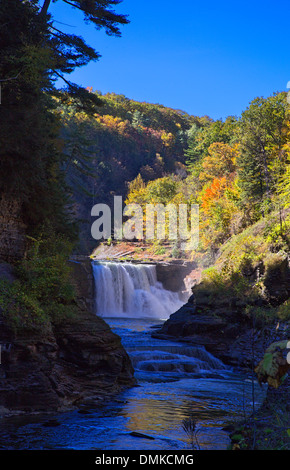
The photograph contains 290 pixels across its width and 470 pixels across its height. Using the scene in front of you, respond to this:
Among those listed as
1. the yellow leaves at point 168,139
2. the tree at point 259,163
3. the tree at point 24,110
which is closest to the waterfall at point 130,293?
the tree at point 259,163

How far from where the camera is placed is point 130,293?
33.7 metres

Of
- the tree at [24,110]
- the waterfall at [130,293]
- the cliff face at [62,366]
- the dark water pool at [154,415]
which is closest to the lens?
the dark water pool at [154,415]

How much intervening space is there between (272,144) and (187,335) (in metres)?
15.9

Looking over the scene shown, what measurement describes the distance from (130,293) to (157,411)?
956 inches

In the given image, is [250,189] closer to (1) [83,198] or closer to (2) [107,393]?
(2) [107,393]

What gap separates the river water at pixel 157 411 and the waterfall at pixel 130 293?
13.7 meters

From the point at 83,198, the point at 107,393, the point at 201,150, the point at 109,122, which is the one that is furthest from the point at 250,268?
the point at 109,122

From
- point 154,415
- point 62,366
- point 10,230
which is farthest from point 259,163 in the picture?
point 154,415

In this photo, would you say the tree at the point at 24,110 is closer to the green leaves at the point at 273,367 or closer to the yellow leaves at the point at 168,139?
the green leaves at the point at 273,367

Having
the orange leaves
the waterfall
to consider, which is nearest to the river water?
the waterfall

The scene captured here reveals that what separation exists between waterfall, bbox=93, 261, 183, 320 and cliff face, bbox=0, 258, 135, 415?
19.3 m

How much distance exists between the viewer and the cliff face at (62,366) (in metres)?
8.92
